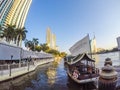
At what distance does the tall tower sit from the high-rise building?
3524mm

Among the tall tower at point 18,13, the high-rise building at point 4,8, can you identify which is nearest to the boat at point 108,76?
the high-rise building at point 4,8

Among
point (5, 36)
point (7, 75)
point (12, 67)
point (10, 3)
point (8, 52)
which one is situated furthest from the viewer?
point (10, 3)

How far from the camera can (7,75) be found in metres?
34.3

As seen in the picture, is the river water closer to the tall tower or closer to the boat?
the boat

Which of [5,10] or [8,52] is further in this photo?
[5,10]

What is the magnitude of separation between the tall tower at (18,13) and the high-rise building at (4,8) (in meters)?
3.52

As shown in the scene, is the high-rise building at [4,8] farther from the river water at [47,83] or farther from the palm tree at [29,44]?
the river water at [47,83]

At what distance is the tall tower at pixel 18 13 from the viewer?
147750mm

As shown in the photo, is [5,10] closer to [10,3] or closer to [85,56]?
[10,3]

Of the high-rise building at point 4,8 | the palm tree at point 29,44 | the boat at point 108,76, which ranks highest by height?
the high-rise building at point 4,8

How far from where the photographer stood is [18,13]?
157m

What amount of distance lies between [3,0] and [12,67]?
104m

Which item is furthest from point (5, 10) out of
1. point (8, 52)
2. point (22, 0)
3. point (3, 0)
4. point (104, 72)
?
point (104, 72)

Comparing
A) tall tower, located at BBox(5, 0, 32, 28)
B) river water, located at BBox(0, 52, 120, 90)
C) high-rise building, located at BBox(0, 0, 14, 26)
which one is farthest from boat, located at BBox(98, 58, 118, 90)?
tall tower, located at BBox(5, 0, 32, 28)
